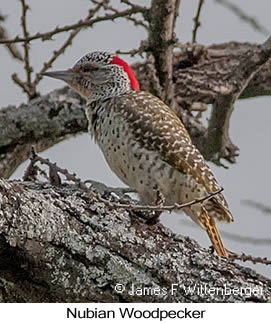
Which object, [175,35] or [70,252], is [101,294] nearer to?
[70,252]

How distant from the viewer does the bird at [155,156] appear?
433cm

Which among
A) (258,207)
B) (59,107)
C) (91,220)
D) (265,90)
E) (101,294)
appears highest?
(265,90)

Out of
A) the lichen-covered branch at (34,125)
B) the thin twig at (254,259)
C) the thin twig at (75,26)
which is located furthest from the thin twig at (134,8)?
the thin twig at (254,259)

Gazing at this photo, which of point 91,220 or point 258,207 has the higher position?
point 258,207

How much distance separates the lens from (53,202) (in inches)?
117

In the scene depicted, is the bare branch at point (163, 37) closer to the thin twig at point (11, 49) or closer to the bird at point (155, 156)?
the bird at point (155, 156)

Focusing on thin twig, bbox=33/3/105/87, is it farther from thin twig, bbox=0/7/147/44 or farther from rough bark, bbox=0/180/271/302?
rough bark, bbox=0/180/271/302

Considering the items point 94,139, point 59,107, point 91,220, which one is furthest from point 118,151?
point 91,220

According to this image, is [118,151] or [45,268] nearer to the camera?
[45,268]

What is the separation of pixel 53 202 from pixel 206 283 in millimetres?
575

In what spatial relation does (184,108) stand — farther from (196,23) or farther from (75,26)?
(75,26)

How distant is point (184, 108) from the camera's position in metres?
5.21

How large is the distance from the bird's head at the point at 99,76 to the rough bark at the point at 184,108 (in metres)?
0.10

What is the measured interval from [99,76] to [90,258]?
246cm
